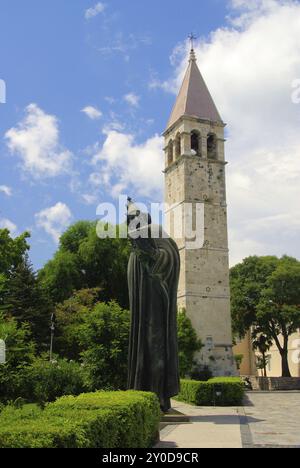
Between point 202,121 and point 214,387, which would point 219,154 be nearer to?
point 202,121

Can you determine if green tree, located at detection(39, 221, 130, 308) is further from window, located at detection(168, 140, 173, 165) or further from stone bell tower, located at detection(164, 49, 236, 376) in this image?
window, located at detection(168, 140, 173, 165)

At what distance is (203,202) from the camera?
39.9 m

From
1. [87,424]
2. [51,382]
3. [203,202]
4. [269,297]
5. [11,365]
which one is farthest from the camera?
[269,297]

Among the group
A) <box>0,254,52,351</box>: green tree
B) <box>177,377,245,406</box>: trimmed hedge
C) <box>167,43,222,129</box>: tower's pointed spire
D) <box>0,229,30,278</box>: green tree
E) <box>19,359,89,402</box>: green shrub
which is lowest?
<box>177,377,245,406</box>: trimmed hedge

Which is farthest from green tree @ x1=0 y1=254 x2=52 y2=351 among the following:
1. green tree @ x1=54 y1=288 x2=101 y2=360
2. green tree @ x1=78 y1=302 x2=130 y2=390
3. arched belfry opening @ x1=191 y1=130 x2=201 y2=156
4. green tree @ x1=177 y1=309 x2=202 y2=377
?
arched belfry opening @ x1=191 y1=130 x2=201 y2=156

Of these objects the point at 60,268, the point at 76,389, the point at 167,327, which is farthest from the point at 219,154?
the point at 167,327

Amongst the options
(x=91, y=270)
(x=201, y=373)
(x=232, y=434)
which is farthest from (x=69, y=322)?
(x=232, y=434)

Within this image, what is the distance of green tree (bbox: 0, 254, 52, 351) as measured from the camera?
95.4 ft

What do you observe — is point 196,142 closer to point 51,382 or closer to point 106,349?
point 51,382

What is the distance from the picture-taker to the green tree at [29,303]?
2908 centimetres

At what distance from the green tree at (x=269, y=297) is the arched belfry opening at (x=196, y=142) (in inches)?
415

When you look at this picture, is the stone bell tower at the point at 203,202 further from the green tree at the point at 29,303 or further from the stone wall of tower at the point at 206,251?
the green tree at the point at 29,303

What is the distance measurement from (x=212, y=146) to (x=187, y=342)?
54.7 feet

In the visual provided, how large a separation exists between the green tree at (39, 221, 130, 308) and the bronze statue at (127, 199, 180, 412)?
23.0 metres
